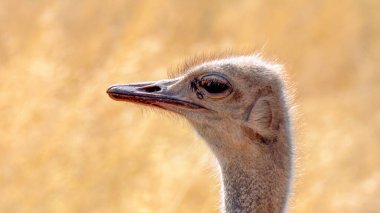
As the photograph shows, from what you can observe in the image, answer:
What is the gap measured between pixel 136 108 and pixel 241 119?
8831 mm

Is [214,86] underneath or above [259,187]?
above

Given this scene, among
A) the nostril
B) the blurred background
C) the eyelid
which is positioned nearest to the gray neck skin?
the eyelid

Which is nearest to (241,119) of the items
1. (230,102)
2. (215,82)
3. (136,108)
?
(230,102)

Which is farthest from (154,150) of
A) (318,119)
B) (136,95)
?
(136,95)

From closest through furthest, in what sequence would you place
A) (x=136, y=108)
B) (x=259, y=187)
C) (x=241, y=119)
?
(x=259, y=187)
(x=241, y=119)
(x=136, y=108)

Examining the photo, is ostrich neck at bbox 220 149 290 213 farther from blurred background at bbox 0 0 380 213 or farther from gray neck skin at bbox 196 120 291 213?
blurred background at bbox 0 0 380 213

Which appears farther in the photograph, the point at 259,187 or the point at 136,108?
the point at 136,108

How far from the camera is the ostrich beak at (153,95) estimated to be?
5.78 meters

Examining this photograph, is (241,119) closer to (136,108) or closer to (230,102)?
(230,102)

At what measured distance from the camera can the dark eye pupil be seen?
5.88 meters

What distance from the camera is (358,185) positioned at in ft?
48.0

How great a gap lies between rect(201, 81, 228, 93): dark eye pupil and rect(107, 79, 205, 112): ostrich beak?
0.27 feet

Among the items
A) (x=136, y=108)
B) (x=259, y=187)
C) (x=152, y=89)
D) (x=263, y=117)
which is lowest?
(x=259, y=187)

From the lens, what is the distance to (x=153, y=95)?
19.3 ft
